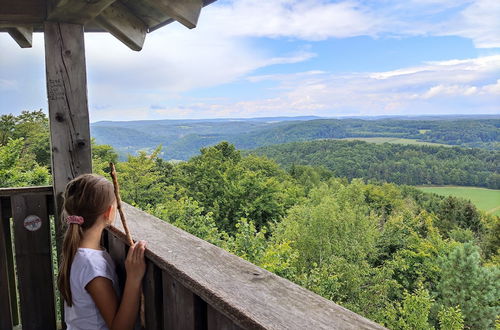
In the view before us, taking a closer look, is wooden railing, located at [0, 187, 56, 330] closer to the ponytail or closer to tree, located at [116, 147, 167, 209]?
the ponytail

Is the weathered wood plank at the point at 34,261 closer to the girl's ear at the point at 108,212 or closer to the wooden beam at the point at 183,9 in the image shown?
the girl's ear at the point at 108,212

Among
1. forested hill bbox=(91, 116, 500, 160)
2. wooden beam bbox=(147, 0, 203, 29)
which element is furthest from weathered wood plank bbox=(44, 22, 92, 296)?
forested hill bbox=(91, 116, 500, 160)

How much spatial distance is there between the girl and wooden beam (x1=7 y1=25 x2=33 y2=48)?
1.44 m

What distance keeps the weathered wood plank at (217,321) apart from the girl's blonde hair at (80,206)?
24.0 inches

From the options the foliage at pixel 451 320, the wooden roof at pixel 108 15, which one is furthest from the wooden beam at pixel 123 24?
the foliage at pixel 451 320

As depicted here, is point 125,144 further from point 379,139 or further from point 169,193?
point 379,139

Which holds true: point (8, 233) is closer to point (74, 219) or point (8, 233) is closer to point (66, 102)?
point (66, 102)

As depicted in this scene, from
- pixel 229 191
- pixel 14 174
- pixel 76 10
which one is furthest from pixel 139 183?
pixel 76 10

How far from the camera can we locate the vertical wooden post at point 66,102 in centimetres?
209

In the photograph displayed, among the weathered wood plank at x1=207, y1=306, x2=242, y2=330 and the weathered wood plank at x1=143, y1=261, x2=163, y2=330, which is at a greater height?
the weathered wood plank at x1=207, y1=306, x2=242, y2=330

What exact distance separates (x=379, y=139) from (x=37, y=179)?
10965cm

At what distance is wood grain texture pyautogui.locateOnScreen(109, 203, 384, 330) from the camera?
767 mm

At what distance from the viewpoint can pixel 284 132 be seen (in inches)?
4631

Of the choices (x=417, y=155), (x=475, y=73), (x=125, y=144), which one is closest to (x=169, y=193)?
(x=125, y=144)
